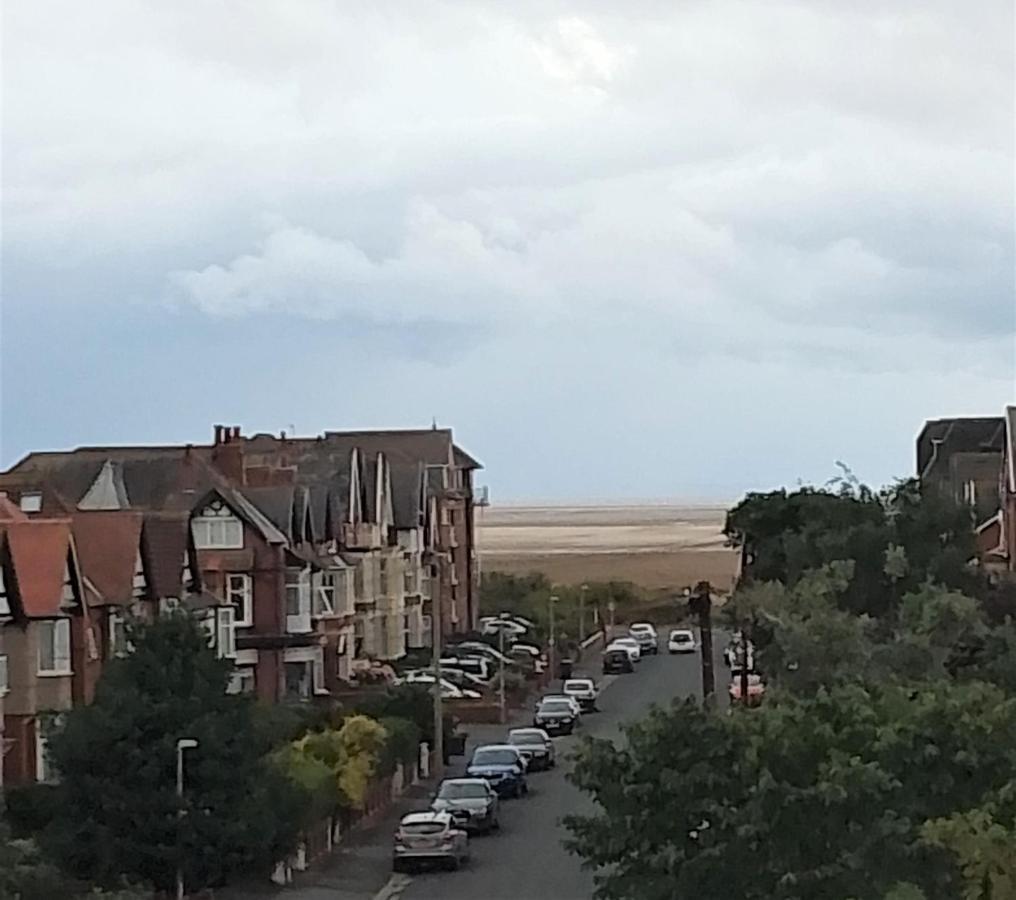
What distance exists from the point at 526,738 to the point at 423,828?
1522 centimetres

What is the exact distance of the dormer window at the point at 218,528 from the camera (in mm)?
57562

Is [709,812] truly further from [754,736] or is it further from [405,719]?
[405,719]

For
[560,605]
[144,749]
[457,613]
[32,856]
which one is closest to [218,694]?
[144,749]

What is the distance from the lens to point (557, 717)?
59031mm

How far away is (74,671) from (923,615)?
54.4 ft

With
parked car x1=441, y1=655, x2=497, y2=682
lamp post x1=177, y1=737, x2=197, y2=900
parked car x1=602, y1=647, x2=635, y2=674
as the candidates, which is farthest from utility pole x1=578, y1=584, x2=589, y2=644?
lamp post x1=177, y1=737, x2=197, y2=900

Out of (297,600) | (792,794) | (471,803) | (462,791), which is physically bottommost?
(471,803)

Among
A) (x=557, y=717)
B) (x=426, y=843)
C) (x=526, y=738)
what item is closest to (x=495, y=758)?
(x=526, y=738)

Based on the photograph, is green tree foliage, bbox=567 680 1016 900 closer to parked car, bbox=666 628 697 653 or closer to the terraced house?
the terraced house

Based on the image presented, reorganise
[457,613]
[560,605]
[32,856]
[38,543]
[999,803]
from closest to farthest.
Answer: [999,803]
[32,856]
[38,543]
[457,613]
[560,605]

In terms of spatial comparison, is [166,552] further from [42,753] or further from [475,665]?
[475,665]

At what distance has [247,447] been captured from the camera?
74.9 metres

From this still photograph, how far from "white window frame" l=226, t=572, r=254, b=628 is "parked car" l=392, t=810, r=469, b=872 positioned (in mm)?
21349

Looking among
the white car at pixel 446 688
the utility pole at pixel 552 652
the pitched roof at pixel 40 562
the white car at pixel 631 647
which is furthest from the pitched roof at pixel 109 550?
the white car at pixel 631 647
